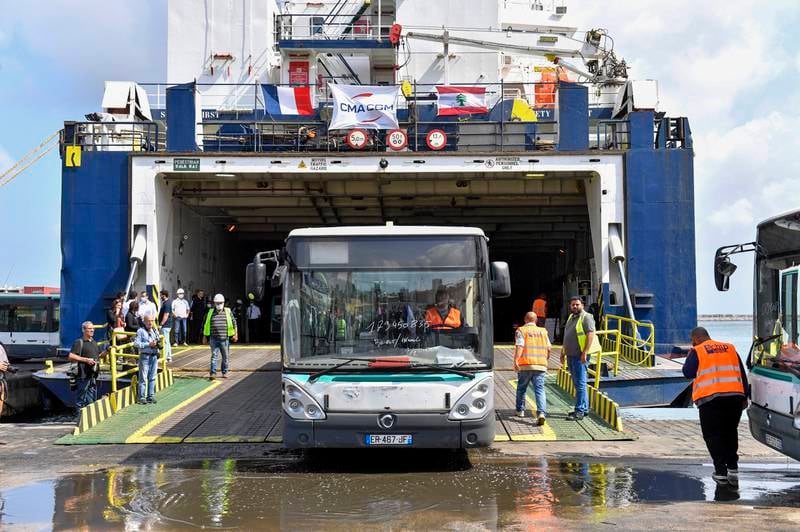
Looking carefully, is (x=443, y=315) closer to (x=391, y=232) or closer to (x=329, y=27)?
(x=391, y=232)

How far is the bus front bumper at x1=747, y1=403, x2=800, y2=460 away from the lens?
714 cm

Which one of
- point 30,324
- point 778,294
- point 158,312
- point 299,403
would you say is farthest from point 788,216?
point 30,324

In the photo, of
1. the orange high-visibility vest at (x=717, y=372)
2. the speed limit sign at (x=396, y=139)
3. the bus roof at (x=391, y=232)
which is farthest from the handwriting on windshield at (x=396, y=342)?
the speed limit sign at (x=396, y=139)

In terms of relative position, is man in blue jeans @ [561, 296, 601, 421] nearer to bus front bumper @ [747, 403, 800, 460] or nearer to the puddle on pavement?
the puddle on pavement

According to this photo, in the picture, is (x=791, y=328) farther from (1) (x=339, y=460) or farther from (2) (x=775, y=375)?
(1) (x=339, y=460)

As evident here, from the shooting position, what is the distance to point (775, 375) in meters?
7.61

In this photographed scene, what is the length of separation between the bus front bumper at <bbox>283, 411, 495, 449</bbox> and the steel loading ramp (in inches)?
89.6

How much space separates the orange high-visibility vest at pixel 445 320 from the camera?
8.58 metres

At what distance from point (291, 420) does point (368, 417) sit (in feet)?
2.67

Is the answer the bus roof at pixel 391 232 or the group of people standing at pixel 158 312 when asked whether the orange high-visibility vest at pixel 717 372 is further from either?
the group of people standing at pixel 158 312

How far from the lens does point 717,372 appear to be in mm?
8070

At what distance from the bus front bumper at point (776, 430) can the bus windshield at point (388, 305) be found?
269 cm

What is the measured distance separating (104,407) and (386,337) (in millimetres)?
5437

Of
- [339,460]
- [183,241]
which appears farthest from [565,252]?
[339,460]
